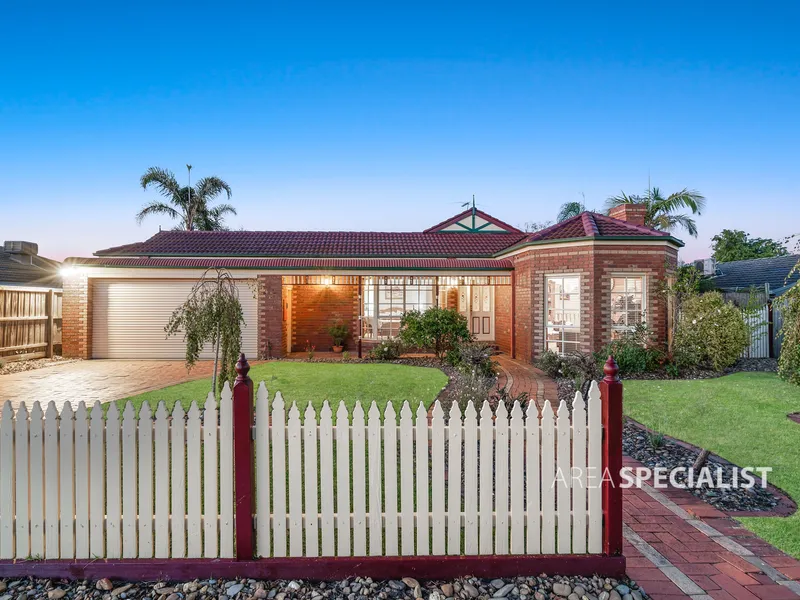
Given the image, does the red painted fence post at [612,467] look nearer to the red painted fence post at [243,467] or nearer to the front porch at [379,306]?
the red painted fence post at [243,467]

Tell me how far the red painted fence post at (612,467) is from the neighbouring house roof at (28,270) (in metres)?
18.1

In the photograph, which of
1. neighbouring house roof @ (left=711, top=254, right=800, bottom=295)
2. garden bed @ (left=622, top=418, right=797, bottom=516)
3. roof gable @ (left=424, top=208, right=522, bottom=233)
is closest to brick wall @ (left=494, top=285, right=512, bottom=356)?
roof gable @ (left=424, top=208, right=522, bottom=233)

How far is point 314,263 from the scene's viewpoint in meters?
12.5

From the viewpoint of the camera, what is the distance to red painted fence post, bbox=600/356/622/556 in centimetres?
258

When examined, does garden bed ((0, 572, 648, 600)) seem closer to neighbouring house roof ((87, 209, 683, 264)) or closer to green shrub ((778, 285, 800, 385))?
green shrub ((778, 285, 800, 385))

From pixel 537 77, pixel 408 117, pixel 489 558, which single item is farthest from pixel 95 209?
pixel 489 558

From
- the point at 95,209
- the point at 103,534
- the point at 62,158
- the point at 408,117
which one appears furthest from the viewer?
the point at 95,209

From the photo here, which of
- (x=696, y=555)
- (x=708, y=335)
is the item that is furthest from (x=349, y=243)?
(x=696, y=555)

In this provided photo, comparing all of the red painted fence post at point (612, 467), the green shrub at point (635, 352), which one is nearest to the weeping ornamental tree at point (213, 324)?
the red painted fence post at point (612, 467)

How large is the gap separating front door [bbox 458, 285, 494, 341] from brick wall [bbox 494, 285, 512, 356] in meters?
0.21

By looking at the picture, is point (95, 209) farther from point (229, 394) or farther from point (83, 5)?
point (229, 394)

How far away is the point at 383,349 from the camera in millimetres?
11984

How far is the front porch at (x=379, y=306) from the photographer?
1316cm

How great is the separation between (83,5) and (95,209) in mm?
14051
